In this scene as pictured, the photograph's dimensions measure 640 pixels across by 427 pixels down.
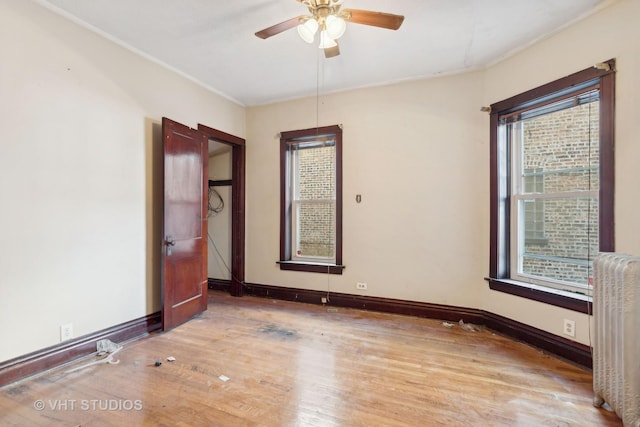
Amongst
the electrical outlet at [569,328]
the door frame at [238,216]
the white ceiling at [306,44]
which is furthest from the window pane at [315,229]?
the electrical outlet at [569,328]

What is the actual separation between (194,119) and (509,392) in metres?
3.94

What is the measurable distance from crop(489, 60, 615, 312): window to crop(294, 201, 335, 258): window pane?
1881 millimetres

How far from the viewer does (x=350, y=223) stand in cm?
376

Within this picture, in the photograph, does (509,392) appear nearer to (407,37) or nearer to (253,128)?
(407,37)

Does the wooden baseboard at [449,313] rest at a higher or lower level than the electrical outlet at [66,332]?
lower

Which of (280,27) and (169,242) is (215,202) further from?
(280,27)

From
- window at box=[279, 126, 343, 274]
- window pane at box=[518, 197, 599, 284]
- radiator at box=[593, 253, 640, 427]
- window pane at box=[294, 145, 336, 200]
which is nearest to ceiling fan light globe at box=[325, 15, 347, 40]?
window at box=[279, 126, 343, 274]

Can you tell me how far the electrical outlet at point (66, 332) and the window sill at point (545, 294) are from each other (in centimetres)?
382

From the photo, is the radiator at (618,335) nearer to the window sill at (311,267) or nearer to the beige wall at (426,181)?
the beige wall at (426,181)

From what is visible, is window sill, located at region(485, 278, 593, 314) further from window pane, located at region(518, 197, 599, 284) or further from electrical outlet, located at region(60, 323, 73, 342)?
electrical outlet, located at region(60, 323, 73, 342)

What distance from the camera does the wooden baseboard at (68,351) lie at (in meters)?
2.04

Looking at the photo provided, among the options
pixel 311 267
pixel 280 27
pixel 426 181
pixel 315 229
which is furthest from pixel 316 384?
pixel 280 27

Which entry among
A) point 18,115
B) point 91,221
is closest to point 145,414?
point 91,221

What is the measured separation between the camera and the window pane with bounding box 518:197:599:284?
2.41 m
